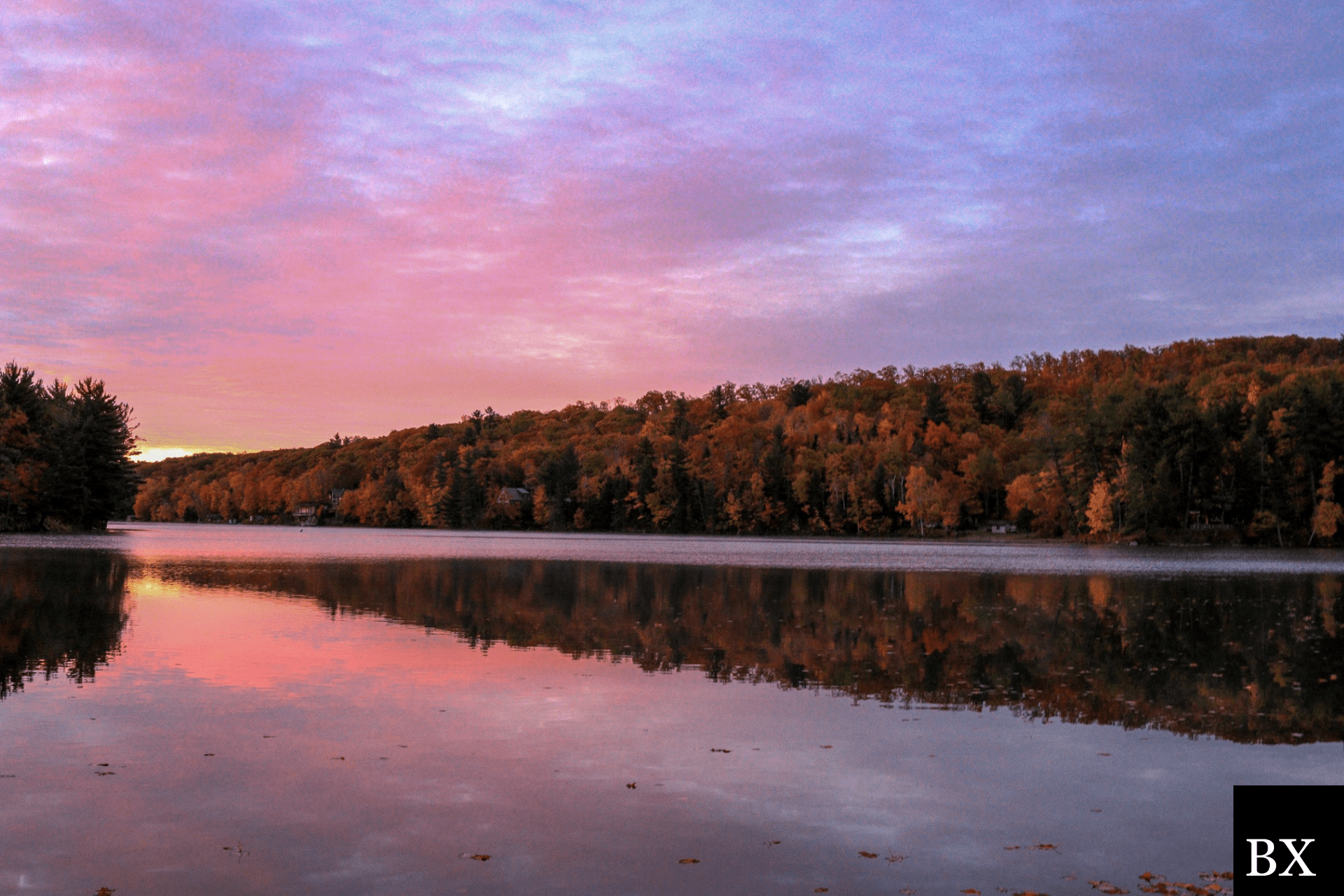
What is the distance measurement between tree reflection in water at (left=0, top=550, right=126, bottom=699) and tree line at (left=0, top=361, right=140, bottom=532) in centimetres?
5052

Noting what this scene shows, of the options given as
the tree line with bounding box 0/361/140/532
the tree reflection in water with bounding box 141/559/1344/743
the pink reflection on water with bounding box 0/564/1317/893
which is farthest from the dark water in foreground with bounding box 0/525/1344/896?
the tree line with bounding box 0/361/140/532

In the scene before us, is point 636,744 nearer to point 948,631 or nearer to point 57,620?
point 948,631

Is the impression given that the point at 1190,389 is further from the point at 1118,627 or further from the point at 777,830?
the point at 777,830

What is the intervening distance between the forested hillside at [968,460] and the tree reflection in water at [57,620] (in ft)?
279

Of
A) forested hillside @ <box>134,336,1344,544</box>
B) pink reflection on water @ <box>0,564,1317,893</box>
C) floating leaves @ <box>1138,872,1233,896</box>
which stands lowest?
pink reflection on water @ <box>0,564,1317,893</box>

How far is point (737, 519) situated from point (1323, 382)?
7097cm

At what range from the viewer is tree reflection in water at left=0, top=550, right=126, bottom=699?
16750mm

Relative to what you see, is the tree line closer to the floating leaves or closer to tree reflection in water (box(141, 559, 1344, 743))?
tree reflection in water (box(141, 559, 1344, 743))

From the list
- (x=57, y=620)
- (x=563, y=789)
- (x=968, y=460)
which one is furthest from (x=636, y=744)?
(x=968, y=460)

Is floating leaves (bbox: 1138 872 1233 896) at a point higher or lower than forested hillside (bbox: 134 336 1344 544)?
lower

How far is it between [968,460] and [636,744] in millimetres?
123793

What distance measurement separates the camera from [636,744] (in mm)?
12172

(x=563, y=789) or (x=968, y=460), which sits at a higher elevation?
(x=968, y=460)

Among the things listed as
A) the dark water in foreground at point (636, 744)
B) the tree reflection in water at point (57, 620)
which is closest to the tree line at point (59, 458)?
the tree reflection in water at point (57, 620)
